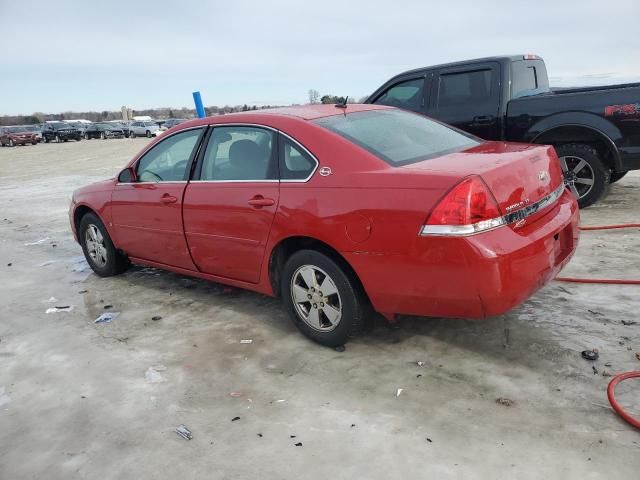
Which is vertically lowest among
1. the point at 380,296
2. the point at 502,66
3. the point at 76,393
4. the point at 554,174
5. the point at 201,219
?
the point at 76,393

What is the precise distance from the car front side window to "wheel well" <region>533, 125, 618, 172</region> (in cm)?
447

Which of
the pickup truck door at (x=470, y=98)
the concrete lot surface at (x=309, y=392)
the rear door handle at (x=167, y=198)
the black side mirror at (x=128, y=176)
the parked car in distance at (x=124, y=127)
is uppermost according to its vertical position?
the parked car in distance at (x=124, y=127)

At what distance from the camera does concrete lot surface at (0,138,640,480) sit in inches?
104

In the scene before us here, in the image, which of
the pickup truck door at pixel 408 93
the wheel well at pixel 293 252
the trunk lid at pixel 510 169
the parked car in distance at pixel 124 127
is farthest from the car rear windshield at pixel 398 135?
the parked car in distance at pixel 124 127

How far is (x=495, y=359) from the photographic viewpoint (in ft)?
11.4

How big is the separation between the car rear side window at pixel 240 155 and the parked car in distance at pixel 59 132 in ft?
152

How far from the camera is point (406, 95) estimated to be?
806 centimetres

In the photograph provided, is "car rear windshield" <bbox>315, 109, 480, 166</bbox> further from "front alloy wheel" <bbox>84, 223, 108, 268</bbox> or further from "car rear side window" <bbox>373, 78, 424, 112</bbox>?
"car rear side window" <bbox>373, 78, 424, 112</bbox>

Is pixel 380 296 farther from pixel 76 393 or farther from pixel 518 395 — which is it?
pixel 76 393

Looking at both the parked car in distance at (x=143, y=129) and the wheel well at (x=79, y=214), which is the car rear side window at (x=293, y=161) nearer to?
the wheel well at (x=79, y=214)

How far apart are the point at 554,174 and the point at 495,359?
51.8 inches

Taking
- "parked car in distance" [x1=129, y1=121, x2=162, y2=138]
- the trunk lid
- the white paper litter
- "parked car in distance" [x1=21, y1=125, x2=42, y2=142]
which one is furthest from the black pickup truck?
"parked car in distance" [x1=21, y1=125, x2=42, y2=142]

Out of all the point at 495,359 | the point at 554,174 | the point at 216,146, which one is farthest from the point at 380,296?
the point at 216,146

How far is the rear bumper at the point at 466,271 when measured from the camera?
2977 mm
